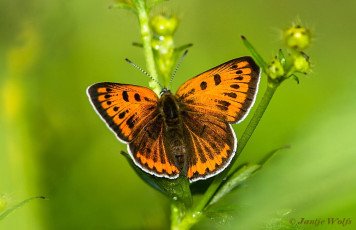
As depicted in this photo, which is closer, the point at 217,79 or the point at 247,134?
the point at 247,134

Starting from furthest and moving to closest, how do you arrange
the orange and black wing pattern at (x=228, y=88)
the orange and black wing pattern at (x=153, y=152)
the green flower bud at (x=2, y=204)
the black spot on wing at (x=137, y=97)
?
the black spot on wing at (x=137, y=97) → the orange and black wing pattern at (x=228, y=88) → the orange and black wing pattern at (x=153, y=152) → the green flower bud at (x=2, y=204)

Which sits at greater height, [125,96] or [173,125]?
[125,96]

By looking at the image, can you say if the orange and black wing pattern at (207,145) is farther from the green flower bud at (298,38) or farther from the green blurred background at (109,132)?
the green flower bud at (298,38)

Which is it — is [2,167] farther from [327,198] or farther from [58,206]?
[327,198]

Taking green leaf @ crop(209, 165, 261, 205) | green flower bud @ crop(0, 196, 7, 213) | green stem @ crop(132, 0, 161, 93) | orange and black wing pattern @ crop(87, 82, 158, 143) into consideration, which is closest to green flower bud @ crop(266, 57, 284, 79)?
green leaf @ crop(209, 165, 261, 205)

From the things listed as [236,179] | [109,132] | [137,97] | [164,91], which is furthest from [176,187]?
[109,132]

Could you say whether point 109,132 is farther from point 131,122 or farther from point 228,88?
point 228,88

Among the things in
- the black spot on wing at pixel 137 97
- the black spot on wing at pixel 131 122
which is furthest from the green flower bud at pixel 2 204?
the black spot on wing at pixel 137 97
